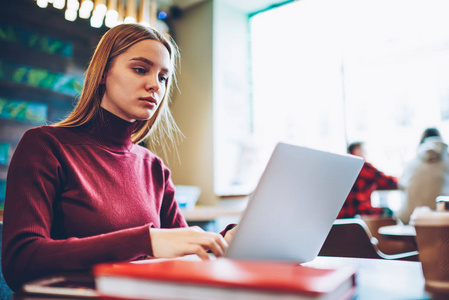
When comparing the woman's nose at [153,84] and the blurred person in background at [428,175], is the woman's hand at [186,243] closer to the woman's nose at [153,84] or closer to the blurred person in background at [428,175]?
the woman's nose at [153,84]

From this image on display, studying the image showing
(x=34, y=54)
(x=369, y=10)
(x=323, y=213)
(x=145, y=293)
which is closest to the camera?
(x=145, y=293)

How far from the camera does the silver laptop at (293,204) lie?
593mm

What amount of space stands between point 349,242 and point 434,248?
1176mm

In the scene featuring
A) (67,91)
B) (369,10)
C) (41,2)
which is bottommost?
(67,91)

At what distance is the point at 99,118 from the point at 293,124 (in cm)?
295

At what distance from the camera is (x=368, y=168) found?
3094 millimetres

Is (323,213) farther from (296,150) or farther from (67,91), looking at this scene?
(67,91)

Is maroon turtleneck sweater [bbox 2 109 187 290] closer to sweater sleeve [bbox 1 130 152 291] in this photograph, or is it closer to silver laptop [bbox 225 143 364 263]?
sweater sleeve [bbox 1 130 152 291]

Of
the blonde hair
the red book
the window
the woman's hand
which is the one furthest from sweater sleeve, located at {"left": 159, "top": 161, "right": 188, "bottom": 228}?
the window

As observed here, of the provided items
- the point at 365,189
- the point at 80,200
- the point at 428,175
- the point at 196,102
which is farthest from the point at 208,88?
the point at 80,200

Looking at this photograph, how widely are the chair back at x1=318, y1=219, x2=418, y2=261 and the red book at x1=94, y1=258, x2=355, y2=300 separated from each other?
1.28 m

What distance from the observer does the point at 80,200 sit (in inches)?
34.6

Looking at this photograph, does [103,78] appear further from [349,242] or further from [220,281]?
[349,242]

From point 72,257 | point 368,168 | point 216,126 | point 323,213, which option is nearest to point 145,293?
point 72,257
